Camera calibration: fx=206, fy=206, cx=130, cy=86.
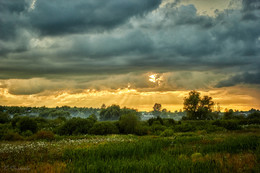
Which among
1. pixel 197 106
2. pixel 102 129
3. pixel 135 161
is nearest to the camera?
pixel 135 161

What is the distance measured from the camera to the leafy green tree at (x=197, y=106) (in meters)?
89.9

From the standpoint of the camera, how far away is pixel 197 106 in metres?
92.0

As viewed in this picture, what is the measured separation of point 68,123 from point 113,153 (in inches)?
1295

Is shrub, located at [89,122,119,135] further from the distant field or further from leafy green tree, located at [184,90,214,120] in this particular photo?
leafy green tree, located at [184,90,214,120]

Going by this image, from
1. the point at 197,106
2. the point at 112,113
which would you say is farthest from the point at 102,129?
the point at 112,113

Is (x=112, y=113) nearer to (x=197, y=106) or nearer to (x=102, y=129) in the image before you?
(x=197, y=106)

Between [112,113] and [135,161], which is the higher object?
[135,161]

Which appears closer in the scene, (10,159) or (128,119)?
(10,159)

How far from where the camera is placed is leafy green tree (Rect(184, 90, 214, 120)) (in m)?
89.9

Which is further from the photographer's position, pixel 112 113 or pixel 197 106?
Result: pixel 112 113

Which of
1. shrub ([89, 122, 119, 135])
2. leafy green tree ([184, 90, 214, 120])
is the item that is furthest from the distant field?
leafy green tree ([184, 90, 214, 120])

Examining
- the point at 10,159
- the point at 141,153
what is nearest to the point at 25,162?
the point at 10,159

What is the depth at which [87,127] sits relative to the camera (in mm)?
42406

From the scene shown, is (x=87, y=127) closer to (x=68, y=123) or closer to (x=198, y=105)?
(x=68, y=123)
